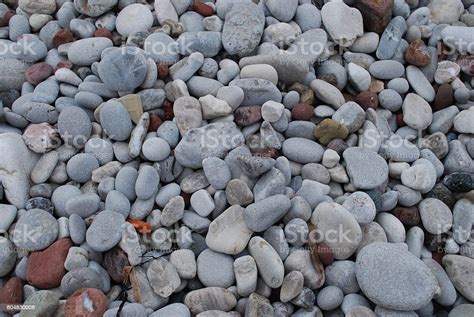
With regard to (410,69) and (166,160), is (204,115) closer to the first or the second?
(166,160)

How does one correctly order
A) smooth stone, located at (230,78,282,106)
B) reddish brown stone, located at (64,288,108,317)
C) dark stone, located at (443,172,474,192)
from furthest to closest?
smooth stone, located at (230,78,282,106)
dark stone, located at (443,172,474,192)
reddish brown stone, located at (64,288,108,317)

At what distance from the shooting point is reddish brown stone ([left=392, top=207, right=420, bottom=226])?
1585 mm

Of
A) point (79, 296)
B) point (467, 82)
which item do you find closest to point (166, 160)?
point (79, 296)

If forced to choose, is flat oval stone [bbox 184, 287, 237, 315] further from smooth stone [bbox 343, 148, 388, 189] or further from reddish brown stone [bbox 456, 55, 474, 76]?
reddish brown stone [bbox 456, 55, 474, 76]

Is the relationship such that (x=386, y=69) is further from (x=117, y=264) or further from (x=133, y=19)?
(x=117, y=264)

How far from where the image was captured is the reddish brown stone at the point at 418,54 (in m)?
1.95

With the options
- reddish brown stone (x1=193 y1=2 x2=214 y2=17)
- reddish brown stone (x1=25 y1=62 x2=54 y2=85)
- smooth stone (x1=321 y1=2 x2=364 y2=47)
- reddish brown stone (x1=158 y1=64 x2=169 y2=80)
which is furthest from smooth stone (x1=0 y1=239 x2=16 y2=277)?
smooth stone (x1=321 y1=2 x2=364 y2=47)

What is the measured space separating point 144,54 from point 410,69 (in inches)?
42.4

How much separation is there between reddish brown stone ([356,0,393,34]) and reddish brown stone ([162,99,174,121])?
926 millimetres

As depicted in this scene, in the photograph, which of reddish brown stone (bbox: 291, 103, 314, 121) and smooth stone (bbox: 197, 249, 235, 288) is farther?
reddish brown stone (bbox: 291, 103, 314, 121)

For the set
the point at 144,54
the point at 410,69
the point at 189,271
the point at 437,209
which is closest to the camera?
Result: the point at 189,271

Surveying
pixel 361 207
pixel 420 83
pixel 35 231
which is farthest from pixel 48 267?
pixel 420 83

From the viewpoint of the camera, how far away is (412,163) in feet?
5.54

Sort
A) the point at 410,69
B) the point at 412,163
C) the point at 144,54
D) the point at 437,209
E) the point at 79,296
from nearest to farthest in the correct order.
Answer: the point at 79,296, the point at 437,209, the point at 412,163, the point at 144,54, the point at 410,69
